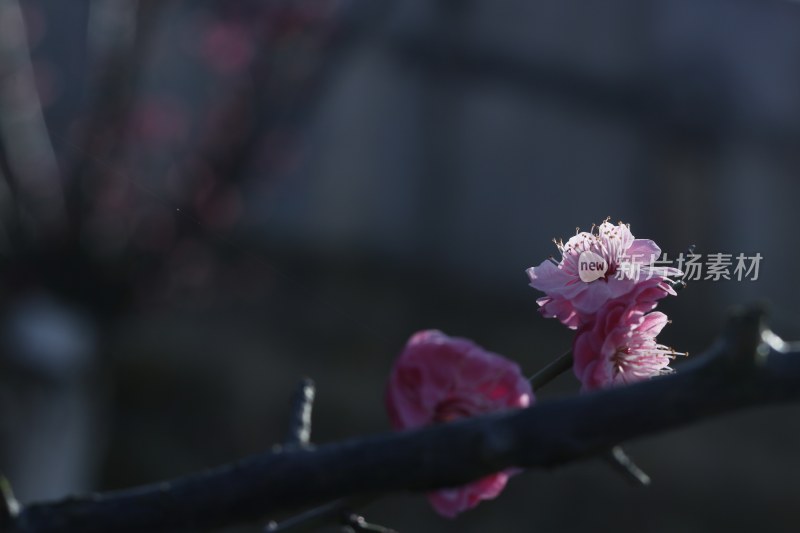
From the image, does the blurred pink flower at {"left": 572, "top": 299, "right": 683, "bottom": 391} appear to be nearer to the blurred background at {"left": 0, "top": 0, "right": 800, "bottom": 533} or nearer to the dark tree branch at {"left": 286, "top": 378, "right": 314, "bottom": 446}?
the dark tree branch at {"left": 286, "top": 378, "right": 314, "bottom": 446}

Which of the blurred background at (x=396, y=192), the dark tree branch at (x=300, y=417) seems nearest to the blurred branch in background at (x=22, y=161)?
the blurred background at (x=396, y=192)

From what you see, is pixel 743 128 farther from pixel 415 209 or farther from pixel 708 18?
pixel 415 209

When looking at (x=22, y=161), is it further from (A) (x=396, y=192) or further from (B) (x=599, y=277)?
(B) (x=599, y=277)

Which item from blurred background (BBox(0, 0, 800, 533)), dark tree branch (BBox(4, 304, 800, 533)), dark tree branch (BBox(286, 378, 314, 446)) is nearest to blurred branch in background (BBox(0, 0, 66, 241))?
blurred background (BBox(0, 0, 800, 533))

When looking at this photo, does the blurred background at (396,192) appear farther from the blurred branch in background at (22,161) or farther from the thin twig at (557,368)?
the thin twig at (557,368)

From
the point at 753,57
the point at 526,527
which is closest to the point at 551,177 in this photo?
the point at 753,57
